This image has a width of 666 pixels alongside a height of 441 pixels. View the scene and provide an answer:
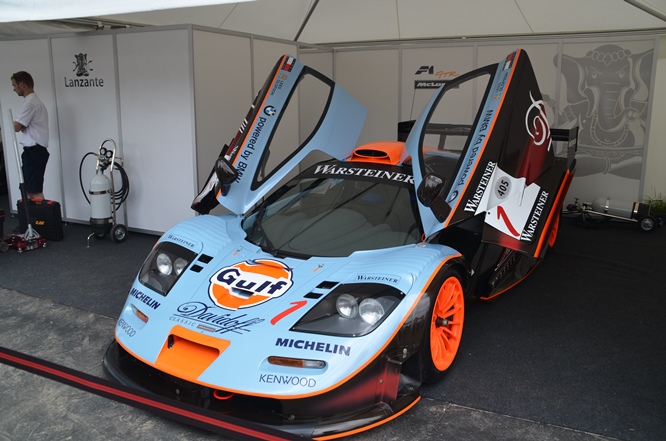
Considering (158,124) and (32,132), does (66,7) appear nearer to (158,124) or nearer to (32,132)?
(158,124)

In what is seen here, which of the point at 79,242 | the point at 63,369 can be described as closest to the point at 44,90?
the point at 79,242

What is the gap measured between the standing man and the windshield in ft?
11.7

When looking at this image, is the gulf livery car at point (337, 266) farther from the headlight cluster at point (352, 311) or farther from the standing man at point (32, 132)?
the standing man at point (32, 132)

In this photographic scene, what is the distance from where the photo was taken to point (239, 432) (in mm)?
2398

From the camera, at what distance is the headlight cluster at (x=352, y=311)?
9.18 feet

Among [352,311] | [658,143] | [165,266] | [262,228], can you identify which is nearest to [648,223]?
[658,143]

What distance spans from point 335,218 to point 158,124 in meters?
3.25

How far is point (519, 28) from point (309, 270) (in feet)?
19.1

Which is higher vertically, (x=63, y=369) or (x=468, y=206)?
(x=468, y=206)

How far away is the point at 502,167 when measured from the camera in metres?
3.77

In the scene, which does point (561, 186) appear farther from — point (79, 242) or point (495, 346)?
point (79, 242)

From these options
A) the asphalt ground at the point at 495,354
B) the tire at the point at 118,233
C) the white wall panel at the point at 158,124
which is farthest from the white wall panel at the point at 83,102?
the asphalt ground at the point at 495,354

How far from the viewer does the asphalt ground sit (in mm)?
2912

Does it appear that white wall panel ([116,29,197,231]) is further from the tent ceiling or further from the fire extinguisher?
the tent ceiling
